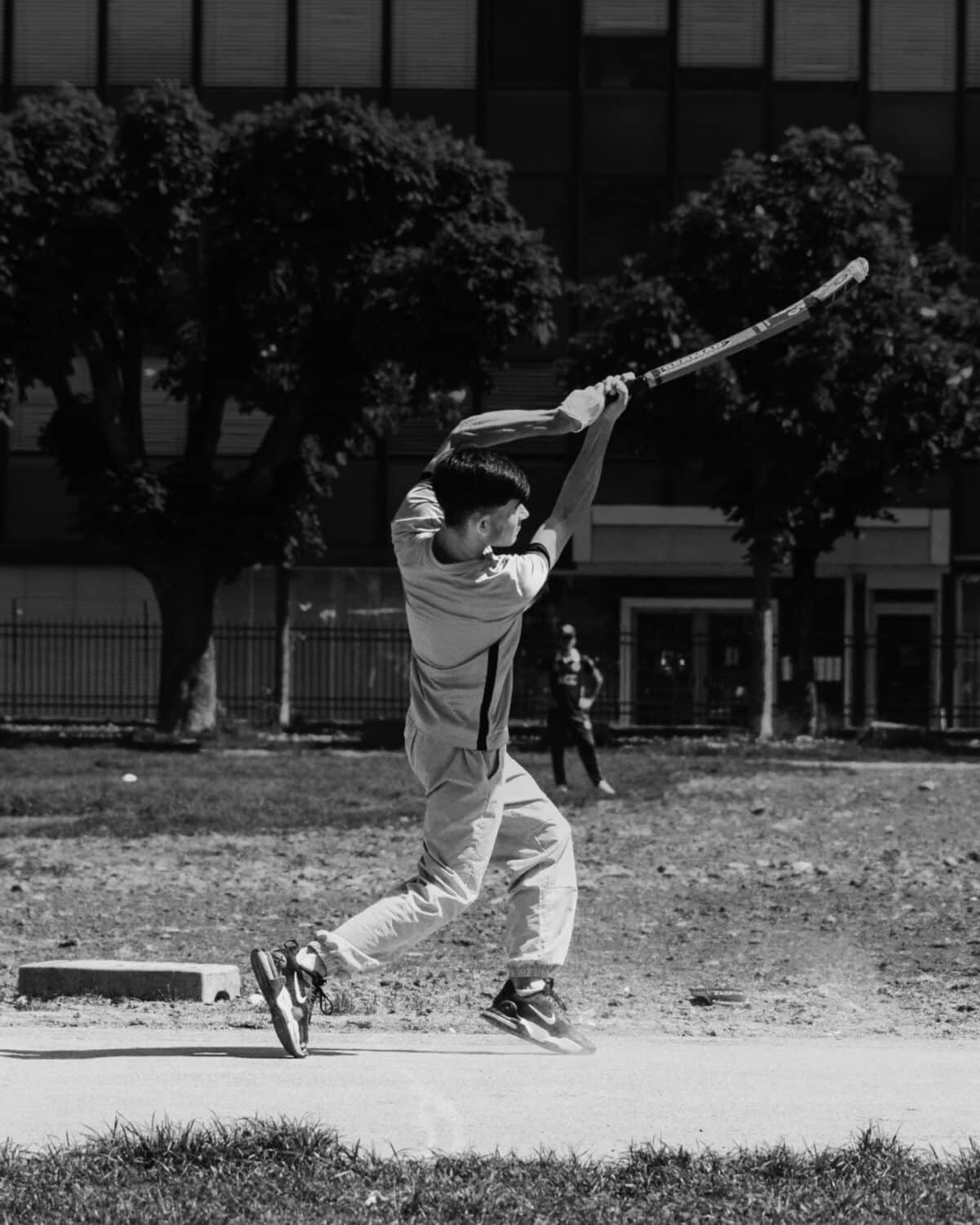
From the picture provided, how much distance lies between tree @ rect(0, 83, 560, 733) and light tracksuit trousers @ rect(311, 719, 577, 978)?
19.5 m

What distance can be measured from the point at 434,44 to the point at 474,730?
1217 inches

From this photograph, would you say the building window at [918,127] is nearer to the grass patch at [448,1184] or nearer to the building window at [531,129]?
the building window at [531,129]

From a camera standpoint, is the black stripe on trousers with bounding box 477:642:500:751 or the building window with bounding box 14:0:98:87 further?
the building window with bounding box 14:0:98:87

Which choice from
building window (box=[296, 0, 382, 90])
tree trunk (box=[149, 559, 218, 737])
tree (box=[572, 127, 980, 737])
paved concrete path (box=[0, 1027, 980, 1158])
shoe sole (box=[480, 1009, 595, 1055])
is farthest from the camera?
building window (box=[296, 0, 382, 90])

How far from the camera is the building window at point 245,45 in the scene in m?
34.9

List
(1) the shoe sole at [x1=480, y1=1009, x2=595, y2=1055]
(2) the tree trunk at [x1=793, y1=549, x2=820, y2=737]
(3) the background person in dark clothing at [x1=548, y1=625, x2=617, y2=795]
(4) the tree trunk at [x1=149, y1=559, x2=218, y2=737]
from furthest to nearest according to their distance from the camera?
(2) the tree trunk at [x1=793, y1=549, x2=820, y2=737] < (4) the tree trunk at [x1=149, y1=559, x2=218, y2=737] < (3) the background person in dark clothing at [x1=548, y1=625, x2=617, y2=795] < (1) the shoe sole at [x1=480, y1=1009, x2=595, y2=1055]

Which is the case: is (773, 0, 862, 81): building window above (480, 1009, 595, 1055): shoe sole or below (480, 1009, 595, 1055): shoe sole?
above

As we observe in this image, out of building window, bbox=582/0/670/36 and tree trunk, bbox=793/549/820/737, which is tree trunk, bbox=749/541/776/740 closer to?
tree trunk, bbox=793/549/820/737

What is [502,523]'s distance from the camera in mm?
5730

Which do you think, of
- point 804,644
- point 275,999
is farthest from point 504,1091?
point 804,644

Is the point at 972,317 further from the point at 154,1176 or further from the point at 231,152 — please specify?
the point at 154,1176

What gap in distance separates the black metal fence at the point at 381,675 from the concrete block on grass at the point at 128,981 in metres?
24.7

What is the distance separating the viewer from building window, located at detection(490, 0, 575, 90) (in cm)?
3497

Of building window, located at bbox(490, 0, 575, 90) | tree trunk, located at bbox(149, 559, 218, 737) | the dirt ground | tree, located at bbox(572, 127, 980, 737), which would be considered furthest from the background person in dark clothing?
building window, located at bbox(490, 0, 575, 90)
